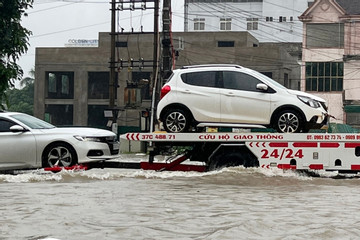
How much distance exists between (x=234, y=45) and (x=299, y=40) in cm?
2244

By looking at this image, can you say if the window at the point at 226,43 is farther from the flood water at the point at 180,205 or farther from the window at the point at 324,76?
the flood water at the point at 180,205

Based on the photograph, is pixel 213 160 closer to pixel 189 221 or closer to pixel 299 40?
pixel 189 221

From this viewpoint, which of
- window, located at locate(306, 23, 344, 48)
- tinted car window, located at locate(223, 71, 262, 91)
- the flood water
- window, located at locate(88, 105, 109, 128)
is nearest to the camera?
the flood water

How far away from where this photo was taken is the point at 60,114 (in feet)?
205

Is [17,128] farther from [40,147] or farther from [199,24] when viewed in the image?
[199,24]

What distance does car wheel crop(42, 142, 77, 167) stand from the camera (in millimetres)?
14727

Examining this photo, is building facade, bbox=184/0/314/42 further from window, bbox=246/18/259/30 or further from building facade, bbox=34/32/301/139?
building facade, bbox=34/32/301/139

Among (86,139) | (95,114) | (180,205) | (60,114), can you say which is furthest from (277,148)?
Result: (60,114)

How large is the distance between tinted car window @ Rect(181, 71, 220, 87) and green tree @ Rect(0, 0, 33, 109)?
5.80 metres

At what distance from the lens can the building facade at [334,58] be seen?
50.7 meters

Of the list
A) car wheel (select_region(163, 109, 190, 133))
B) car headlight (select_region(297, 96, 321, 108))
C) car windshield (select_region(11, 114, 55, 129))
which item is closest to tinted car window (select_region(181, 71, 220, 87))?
car wheel (select_region(163, 109, 190, 133))

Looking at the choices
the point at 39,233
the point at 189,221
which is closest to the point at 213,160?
the point at 189,221

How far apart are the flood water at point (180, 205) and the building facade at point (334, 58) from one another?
117 ft

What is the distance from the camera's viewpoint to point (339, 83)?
50.9 meters
